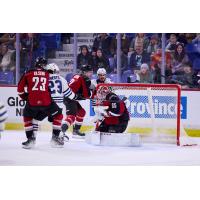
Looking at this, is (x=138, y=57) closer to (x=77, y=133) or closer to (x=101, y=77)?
(x=101, y=77)

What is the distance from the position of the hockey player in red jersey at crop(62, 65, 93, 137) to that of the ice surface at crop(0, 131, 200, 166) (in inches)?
4.9

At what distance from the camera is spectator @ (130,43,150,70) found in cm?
513

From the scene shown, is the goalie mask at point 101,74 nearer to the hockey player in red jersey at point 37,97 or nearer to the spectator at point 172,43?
the hockey player in red jersey at point 37,97

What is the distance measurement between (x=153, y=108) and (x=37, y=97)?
0.89 meters

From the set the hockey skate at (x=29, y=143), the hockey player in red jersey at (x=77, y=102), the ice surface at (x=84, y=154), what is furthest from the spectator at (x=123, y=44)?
the hockey skate at (x=29, y=143)

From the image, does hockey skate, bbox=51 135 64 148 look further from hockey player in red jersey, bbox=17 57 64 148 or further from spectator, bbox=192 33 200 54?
spectator, bbox=192 33 200 54

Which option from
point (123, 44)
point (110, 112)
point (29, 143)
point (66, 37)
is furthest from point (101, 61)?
point (29, 143)

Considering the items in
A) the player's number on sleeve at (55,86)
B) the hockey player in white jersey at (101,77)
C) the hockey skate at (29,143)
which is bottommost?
the hockey skate at (29,143)

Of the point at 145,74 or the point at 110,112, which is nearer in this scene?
the point at 145,74

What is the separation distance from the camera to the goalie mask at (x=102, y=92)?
5.21 m

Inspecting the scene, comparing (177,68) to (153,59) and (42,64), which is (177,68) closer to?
(153,59)

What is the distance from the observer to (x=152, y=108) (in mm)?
5262

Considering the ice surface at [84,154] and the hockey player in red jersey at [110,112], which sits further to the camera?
the hockey player in red jersey at [110,112]

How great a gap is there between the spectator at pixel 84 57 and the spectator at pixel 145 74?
0.39 meters
